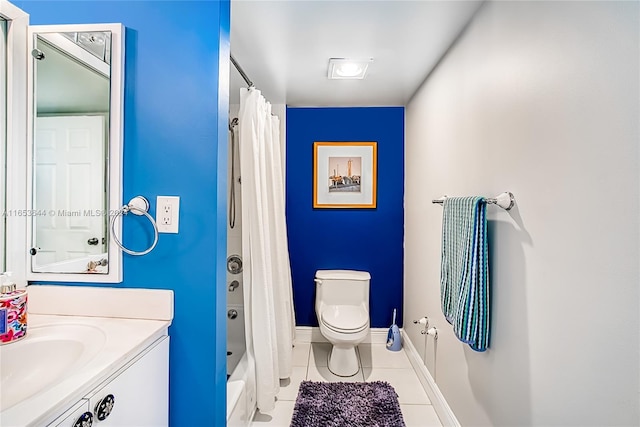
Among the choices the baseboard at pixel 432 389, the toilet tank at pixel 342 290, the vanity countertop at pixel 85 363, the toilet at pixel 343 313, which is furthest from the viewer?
the toilet tank at pixel 342 290

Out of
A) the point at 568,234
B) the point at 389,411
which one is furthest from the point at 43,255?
the point at 389,411

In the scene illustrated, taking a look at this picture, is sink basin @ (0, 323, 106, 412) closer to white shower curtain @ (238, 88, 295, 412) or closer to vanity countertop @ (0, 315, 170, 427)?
vanity countertop @ (0, 315, 170, 427)

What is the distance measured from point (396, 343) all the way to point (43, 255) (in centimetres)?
251

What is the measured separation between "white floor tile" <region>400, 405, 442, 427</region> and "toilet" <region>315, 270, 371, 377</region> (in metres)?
0.49

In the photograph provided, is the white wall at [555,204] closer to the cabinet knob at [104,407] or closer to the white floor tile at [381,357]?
the white floor tile at [381,357]

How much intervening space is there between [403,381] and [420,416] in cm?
38

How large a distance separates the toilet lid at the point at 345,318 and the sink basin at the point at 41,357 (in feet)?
5.22

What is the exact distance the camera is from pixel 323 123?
292 cm

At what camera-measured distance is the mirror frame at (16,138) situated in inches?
43.9

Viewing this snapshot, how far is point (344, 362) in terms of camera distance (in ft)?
7.66

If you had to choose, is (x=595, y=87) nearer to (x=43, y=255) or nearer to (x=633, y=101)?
(x=633, y=101)

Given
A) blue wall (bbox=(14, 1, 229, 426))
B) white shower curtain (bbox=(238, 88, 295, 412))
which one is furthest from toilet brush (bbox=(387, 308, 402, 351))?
blue wall (bbox=(14, 1, 229, 426))

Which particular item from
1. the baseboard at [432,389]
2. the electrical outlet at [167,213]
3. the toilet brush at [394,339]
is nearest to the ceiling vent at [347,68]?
the electrical outlet at [167,213]

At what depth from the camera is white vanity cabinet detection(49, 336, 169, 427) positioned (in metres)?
0.76
